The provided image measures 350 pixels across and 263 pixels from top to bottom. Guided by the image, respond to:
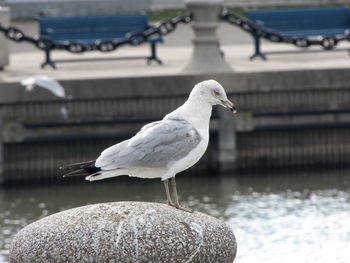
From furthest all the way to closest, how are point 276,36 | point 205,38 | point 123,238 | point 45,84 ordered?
point 276,36, point 205,38, point 45,84, point 123,238

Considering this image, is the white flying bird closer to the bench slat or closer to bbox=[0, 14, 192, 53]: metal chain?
bbox=[0, 14, 192, 53]: metal chain

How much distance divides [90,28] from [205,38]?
2.79 metres

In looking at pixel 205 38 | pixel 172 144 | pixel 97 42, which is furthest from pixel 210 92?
pixel 97 42

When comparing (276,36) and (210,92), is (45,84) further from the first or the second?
(210,92)

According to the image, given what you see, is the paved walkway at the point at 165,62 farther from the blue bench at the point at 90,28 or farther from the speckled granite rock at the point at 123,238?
the speckled granite rock at the point at 123,238

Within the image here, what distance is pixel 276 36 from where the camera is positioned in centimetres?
1983

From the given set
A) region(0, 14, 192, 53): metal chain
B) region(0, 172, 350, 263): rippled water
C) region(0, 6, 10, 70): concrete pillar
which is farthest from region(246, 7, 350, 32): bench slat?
region(0, 172, 350, 263): rippled water

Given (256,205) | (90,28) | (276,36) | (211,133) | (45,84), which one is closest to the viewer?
(256,205)

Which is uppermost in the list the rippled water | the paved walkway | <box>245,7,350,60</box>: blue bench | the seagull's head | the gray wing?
the seagull's head

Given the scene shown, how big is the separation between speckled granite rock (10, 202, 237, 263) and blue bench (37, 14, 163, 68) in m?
10.6

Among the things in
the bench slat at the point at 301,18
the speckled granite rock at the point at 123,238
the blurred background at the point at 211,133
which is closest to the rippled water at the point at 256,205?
the blurred background at the point at 211,133

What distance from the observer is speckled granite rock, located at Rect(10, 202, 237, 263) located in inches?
371

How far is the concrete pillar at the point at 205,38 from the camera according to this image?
1833cm

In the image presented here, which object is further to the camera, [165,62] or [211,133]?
[165,62]
